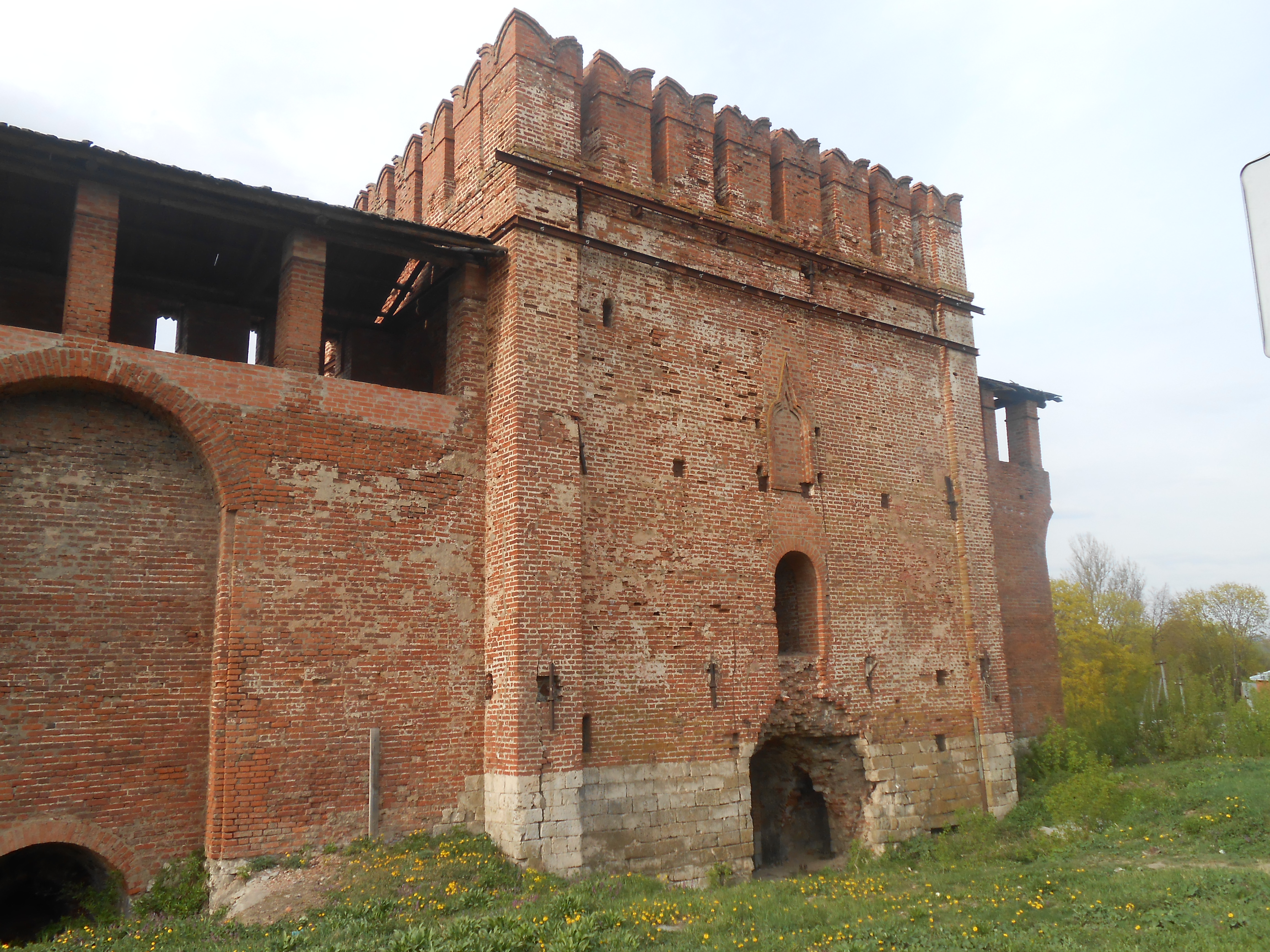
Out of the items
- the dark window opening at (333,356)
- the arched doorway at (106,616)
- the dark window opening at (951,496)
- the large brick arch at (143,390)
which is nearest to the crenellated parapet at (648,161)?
the dark window opening at (333,356)

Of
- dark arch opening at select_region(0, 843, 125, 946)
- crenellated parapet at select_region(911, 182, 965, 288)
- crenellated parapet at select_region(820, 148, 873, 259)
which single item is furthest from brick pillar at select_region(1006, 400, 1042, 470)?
dark arch opening at select_region(0, 843, 125, 946)

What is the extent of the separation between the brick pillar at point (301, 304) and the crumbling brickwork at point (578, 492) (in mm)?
41

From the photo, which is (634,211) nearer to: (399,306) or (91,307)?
(399,306)

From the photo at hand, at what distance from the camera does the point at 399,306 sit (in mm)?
12859

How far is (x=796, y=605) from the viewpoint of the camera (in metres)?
13.0

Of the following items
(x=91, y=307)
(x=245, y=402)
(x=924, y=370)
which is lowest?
(x=245, y=402)

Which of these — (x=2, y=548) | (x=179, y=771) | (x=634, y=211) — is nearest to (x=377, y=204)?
(x=634, y=211)

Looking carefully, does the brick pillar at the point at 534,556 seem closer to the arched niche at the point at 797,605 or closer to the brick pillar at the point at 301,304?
the brick pillar at the point at 301,304

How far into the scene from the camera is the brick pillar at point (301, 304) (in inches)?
394

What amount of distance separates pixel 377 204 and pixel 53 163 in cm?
691

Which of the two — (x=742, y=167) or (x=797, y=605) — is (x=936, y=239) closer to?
(x=742, y=167)

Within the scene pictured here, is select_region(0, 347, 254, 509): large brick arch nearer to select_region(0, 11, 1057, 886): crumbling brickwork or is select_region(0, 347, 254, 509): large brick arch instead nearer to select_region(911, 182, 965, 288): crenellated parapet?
select_region(0, 11, 1057, 886): crumbling brickwork

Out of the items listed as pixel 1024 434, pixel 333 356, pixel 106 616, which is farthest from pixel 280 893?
pixel 1024 434

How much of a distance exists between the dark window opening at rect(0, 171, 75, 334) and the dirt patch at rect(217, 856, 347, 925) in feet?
21.8
